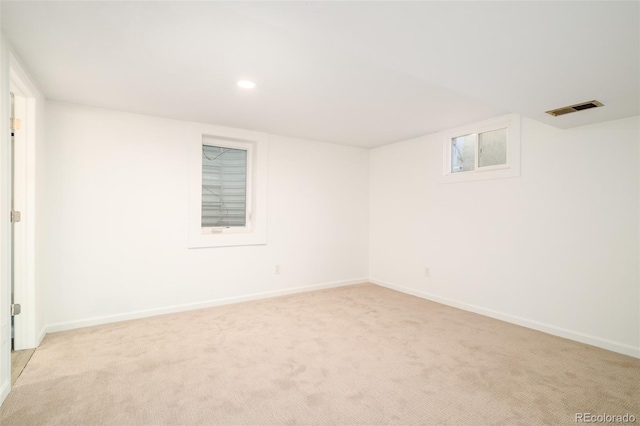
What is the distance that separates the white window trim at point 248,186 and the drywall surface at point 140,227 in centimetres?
9

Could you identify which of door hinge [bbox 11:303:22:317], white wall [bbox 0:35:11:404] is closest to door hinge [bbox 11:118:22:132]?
white wall [bbox 0:35:11:404]

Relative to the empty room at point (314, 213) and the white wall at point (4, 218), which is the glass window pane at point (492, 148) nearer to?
the empty room at point (314, 213)

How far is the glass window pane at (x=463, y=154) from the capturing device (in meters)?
3.92

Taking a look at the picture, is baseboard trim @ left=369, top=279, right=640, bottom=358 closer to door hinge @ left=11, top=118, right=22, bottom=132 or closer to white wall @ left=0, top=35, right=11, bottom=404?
white wall @ left=0, top=35, right=11, bottom=404

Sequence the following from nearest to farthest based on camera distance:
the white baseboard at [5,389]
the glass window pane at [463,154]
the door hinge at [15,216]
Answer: the white baseboard at [5,389] → the door hinge at [15,216] → the glass window pane at [463,154]

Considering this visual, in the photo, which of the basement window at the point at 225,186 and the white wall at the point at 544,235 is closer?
the white wall at the point at 544,235

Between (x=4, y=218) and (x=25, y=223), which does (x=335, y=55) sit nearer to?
(x=4, y=218)

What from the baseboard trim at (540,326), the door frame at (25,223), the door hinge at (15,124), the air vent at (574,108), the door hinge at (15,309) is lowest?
the baseboard trim at (540,326)

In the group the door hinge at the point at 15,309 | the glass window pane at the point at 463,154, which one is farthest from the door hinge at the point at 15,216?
the glass window pane at the point at 463,154

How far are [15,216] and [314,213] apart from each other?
3.22 metres

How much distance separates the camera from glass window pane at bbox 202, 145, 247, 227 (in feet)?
13.6

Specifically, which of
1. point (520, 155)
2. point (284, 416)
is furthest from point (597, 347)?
point (284, 416)

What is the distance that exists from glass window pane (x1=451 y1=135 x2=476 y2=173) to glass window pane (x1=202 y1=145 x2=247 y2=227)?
9.03 ft

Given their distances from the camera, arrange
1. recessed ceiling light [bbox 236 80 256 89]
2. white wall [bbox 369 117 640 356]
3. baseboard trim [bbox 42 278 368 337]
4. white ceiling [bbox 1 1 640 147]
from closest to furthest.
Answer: white ceiling [bbox 1 1 640 147] < recessed ceiling light [bbox 236 80 256 89] < white wall [bbox 369 117 640 356] < baseboard trim [bbox 42 278 368 337]
